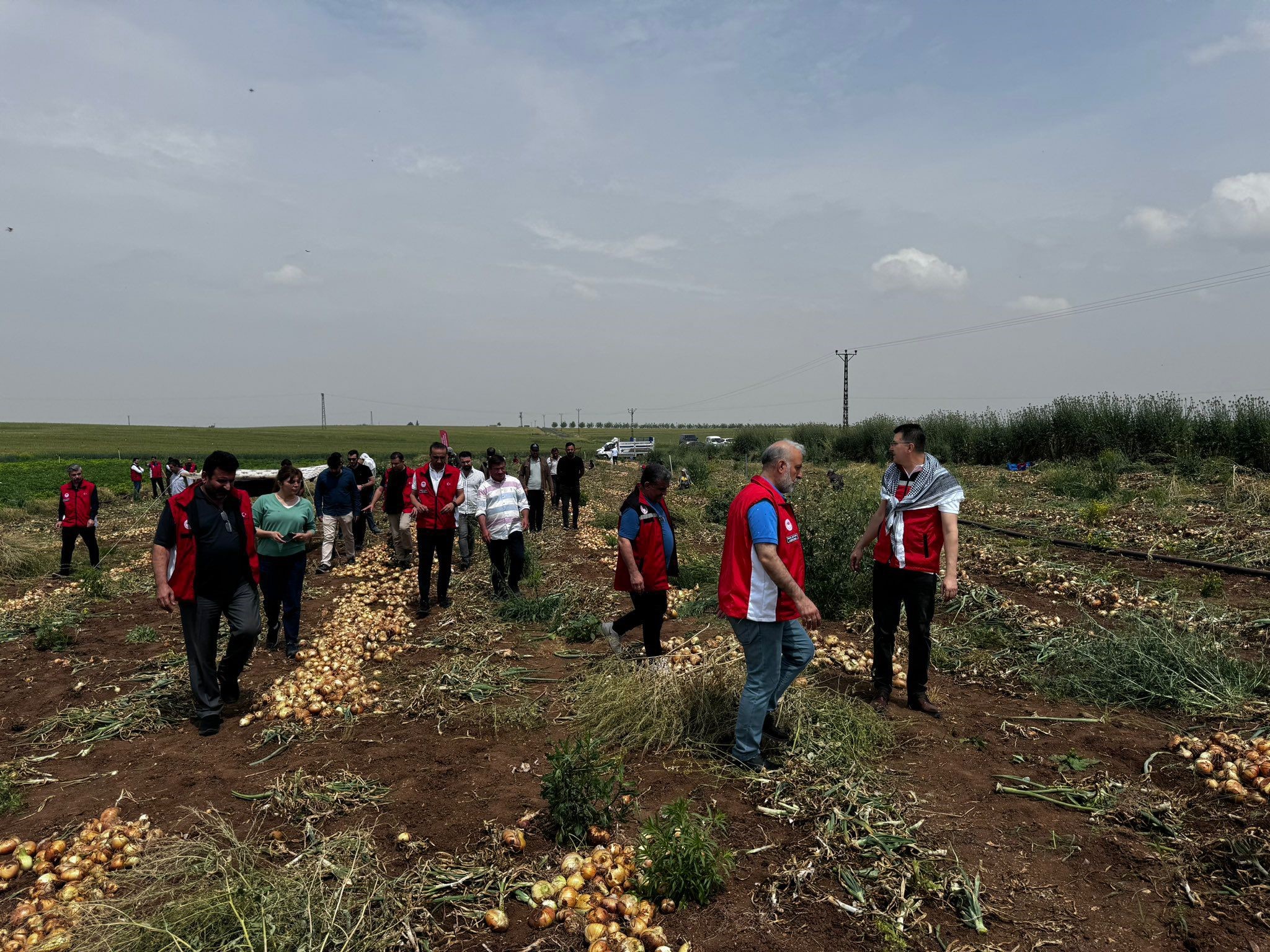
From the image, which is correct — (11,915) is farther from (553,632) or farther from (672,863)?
(553,632)

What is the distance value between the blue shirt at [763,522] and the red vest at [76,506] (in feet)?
40.9

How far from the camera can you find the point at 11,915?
3297mm

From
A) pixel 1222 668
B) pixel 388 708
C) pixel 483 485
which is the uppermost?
pixel 483 485

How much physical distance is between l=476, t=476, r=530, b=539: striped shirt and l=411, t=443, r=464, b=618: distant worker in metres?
0.34

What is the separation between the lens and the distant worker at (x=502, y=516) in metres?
8.67

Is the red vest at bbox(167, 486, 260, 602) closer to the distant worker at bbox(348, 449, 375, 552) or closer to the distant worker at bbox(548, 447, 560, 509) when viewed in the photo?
the distant worker at bbox(348, 449, 375, 552)

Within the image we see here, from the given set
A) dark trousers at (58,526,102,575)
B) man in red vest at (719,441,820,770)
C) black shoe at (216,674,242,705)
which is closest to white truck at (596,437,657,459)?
dark trousers at (58,526,102,575)

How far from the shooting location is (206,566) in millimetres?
5426

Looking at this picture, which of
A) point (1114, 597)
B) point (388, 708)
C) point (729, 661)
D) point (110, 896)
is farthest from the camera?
point (1114, 597)

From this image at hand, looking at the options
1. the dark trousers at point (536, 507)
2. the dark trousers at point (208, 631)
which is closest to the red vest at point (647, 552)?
the dark trousers at point (208, 631)

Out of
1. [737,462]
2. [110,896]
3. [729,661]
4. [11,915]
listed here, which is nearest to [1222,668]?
[729,661]

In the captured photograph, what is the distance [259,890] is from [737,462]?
36667 mm

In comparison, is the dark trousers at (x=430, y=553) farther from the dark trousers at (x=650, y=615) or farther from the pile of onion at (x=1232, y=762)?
the pile of onion at (x=1232, y=762)

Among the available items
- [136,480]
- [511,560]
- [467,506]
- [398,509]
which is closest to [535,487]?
[398,509]
